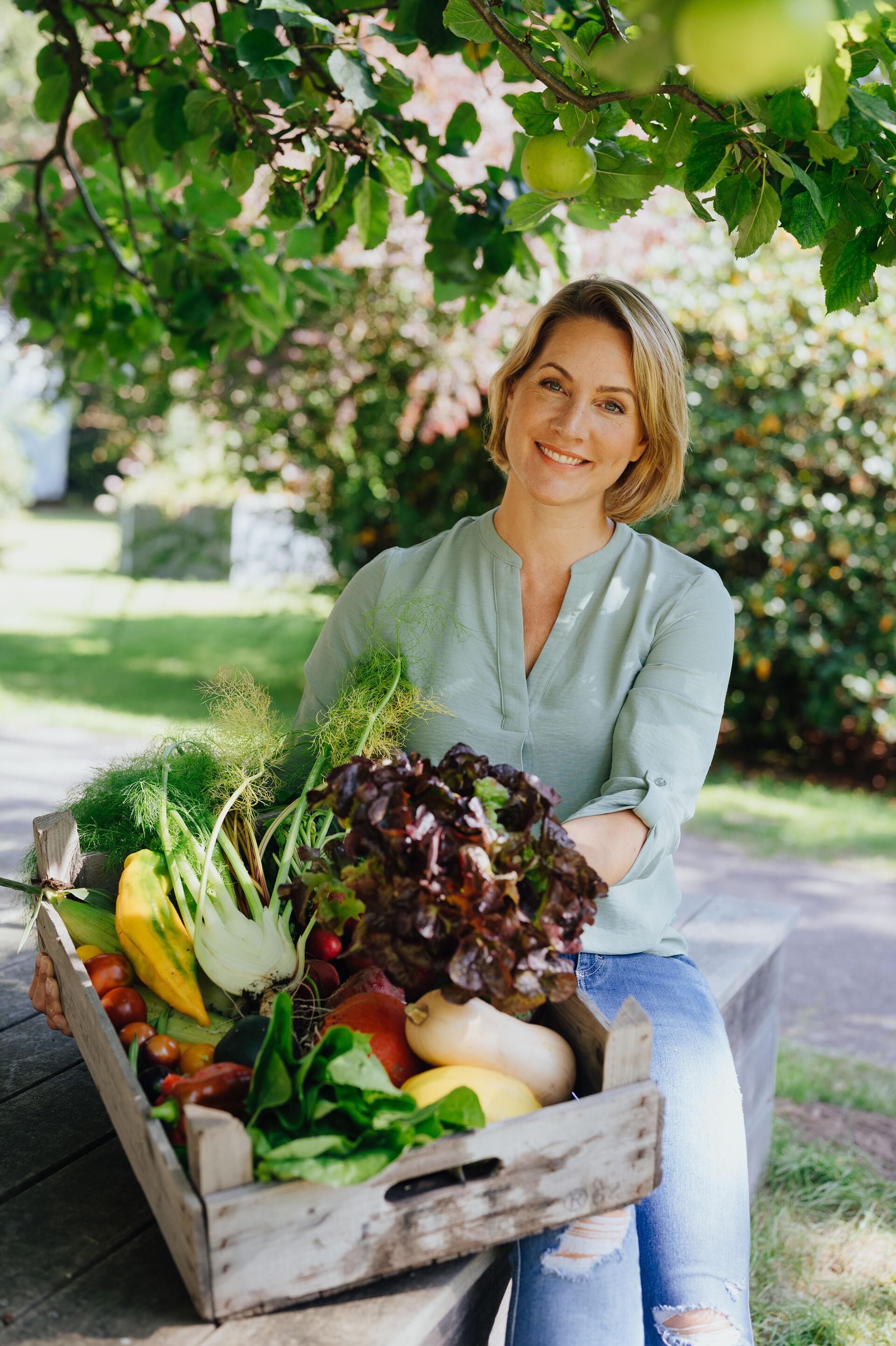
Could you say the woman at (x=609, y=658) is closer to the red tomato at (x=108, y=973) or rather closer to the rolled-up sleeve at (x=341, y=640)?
the rolled-up sleeve at (x=341, y=640)

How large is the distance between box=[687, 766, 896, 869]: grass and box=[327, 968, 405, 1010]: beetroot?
4.46 meters

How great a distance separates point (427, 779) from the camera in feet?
4.56

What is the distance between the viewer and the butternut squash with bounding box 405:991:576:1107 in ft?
4.57

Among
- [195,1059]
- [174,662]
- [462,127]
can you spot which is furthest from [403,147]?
[174,662]

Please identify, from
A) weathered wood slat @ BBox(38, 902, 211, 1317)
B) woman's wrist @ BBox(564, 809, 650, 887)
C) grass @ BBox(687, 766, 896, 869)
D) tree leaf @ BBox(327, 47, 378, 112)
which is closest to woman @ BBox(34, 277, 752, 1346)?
woman's wrist @ BBox(564, 809, 650, 887)

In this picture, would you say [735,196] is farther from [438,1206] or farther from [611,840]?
[438,1206]

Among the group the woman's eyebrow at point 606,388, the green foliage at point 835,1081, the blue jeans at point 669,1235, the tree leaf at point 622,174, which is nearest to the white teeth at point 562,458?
the woman's eyebrow at point 606,388

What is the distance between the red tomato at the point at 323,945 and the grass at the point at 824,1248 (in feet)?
4.60

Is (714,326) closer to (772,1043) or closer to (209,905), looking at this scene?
(772,1043)

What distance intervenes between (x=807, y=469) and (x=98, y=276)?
4414mm

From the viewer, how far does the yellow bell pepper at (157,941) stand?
164cm

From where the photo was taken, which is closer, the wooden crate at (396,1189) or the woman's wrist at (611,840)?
the wooden crate at (396,1189)

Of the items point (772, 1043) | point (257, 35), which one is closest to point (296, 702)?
point (772, 1043)

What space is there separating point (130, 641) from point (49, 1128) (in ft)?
30.5
